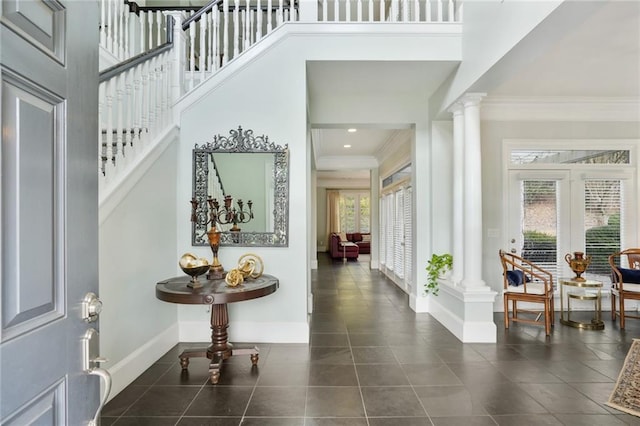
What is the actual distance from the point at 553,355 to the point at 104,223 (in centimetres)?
391

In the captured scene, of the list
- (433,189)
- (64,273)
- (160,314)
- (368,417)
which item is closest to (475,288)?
(433,189)

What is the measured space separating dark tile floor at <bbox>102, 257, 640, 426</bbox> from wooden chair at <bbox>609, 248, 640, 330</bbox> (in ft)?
1.43

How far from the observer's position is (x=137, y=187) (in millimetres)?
2715

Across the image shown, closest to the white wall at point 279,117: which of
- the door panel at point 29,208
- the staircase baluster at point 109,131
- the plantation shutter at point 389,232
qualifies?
Answer: the staircase baluster at point 109,131

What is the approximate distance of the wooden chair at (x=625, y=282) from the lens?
4000mm

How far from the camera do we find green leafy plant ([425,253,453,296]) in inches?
167

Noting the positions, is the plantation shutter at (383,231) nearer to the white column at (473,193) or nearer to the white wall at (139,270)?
the white column at (473,193)

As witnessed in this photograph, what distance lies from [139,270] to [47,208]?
226 cm

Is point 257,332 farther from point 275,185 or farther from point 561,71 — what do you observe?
point 561,71

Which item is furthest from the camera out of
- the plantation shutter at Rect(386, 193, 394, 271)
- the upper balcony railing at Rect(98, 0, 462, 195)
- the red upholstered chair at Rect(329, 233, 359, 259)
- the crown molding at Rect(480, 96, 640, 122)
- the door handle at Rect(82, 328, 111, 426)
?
the red upholstered chair at Rect(329, 233, 359, 259)

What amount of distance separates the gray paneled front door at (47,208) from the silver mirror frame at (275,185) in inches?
98.4

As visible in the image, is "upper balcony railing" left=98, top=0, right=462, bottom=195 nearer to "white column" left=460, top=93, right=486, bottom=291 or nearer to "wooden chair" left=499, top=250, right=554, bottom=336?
"white column" left=460, top=93, right=486, bottom=291

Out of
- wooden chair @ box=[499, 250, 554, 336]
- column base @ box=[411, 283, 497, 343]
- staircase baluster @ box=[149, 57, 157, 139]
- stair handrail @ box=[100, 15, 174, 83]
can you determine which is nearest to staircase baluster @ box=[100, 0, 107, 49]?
stair handrail @ box=[100, 15, 174, 83]

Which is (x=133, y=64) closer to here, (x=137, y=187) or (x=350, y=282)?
(x=137, y=187)
